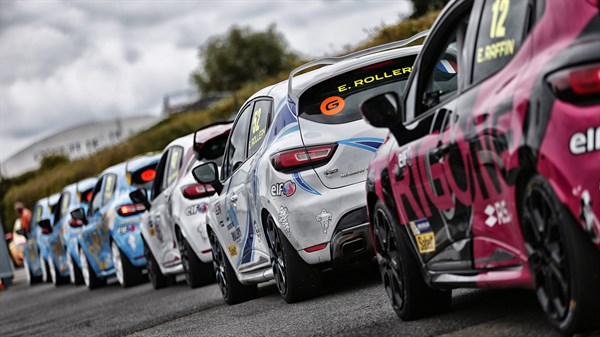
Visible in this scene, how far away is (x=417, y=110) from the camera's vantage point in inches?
264

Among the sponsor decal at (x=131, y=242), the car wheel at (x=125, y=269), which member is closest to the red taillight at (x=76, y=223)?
the car wheel at (x=125, y=269)

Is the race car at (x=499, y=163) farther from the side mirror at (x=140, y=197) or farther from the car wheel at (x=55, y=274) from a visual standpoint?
the car wheel at (x=55, y=274)

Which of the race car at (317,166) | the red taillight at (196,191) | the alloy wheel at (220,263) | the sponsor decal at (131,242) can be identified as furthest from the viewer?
the sponsor decal at (131,242)

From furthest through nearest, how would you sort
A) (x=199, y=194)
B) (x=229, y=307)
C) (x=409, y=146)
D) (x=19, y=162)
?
(x=19, y=162)
(x=199, y=194)
(x=229, y=307)
(x=409, y=146)

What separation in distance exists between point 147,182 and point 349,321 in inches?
396

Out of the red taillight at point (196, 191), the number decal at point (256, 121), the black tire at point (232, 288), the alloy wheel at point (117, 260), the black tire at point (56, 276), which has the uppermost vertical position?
the number decal at point (256, 121)

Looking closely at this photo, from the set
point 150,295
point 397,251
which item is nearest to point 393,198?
point 397,251

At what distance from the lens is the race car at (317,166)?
9.08 metres

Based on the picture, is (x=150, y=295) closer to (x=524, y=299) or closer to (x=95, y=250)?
(x=95, y=250)

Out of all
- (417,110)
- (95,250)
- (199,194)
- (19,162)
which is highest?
(417,110)

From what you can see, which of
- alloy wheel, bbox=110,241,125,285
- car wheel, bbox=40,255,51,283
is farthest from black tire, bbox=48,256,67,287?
A: alloy wheel, bbox=110,241,125,285

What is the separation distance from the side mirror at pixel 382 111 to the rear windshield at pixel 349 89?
2642 millimetres

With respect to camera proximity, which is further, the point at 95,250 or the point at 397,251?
the point at 95,250

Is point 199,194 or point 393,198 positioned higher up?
point 393,198
